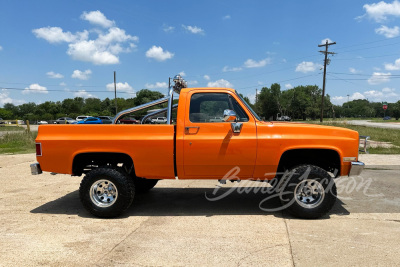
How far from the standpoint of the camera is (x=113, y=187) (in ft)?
15.0

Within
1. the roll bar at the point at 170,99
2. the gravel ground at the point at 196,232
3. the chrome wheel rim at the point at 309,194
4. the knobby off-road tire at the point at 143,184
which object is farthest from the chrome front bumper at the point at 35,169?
the chrome wheel rim at the point at 309,194

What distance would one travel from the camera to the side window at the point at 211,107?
4547 mm

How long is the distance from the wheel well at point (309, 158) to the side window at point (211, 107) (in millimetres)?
960

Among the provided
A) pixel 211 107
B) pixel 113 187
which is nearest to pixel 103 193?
pixel 113 187

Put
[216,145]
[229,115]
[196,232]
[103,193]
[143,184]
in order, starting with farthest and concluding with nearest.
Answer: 1. [143,184]
2. [103,193]
3. [216,145]
4. [229,115]
5. [196,232]

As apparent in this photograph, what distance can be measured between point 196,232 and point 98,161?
2.07m

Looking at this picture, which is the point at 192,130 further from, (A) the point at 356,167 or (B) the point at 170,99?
(A) the point at 356,167

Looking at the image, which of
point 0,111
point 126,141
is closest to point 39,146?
point 126,141

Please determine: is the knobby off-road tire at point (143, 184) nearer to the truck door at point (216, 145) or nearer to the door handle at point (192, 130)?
the truck door at point (216, 145)

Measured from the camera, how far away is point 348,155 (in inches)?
176

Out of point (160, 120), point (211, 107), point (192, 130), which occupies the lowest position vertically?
point (192, 130)

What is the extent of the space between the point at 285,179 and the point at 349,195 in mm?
2207

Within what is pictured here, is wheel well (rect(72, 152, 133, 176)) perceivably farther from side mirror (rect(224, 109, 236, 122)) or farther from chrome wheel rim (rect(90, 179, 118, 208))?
side mirror (rect(224, 109, 236, 122))

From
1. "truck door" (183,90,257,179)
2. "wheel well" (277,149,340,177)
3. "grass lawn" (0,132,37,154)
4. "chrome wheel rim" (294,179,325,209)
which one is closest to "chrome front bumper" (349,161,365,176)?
"wheel well" (277,149,340,177)
